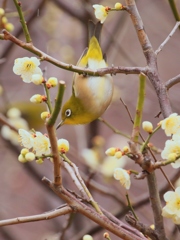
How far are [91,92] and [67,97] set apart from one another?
1.49m

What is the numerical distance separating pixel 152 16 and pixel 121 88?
2.96ft

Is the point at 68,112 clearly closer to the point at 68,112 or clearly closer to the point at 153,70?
the point at 68,112

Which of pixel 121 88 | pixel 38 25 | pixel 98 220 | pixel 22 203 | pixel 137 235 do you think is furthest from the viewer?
pixel 22 203

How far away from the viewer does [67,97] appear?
9.57 ft

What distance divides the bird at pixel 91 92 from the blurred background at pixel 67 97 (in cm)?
67

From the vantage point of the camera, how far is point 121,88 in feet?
10.3

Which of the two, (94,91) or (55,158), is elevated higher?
(94,91)

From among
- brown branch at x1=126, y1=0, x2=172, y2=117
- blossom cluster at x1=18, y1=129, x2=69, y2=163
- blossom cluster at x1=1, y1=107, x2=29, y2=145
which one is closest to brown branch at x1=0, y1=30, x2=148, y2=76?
brown branch at x1=126, y1=0, x2=172, y2=117

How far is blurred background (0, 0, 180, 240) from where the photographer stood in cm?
250

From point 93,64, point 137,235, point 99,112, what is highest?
point 93,64

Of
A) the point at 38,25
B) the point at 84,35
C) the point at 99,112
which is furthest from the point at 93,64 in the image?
the point at 38,25

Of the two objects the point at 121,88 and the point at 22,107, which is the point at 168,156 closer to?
the point at 22,107

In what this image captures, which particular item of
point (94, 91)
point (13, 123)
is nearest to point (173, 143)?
point (94, 91)

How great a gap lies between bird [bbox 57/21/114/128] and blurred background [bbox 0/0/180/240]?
0.67 m
